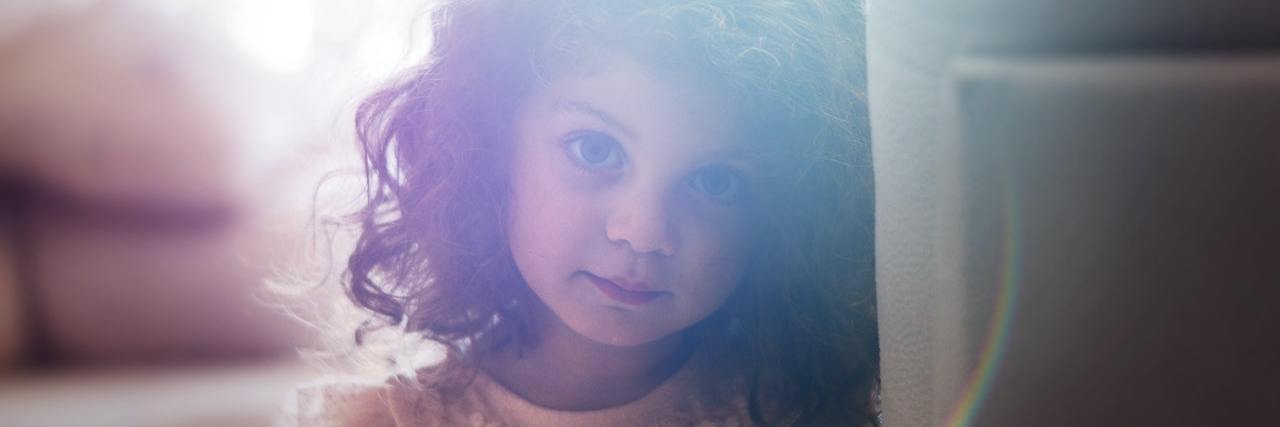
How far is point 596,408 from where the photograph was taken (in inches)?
33.2

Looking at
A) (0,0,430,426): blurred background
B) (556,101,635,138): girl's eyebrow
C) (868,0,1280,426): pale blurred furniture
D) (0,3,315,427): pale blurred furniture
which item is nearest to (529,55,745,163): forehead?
(556,101,635,138): girl's eyebrow

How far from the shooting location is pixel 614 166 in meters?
0.71

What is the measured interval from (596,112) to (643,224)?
0.09 m

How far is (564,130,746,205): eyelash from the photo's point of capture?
713 millimetres

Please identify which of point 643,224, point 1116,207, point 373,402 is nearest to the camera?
point 1116,207

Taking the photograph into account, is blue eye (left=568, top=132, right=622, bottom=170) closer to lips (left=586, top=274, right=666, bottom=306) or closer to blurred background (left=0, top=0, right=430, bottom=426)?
lips (left=586, top=274, right=666, bottom=306)

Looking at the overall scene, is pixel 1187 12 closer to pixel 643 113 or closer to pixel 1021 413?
pixel 1021 413

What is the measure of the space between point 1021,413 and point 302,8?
4.79 feet

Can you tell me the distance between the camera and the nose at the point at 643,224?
686 millimetres

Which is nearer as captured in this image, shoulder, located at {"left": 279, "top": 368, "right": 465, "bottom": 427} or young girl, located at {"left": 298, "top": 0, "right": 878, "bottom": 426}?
young girl, located at {"left": 298, "top": 0, "right": 878, "bottom": 426}

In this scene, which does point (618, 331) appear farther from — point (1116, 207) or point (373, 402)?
point (1116, 207)

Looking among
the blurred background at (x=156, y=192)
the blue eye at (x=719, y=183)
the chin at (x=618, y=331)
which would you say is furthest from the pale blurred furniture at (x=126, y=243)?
the blue eye at (x=719, y=183)

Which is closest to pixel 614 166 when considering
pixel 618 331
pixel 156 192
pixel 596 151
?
pixel 596 151

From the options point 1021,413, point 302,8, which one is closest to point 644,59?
point 1021,413
